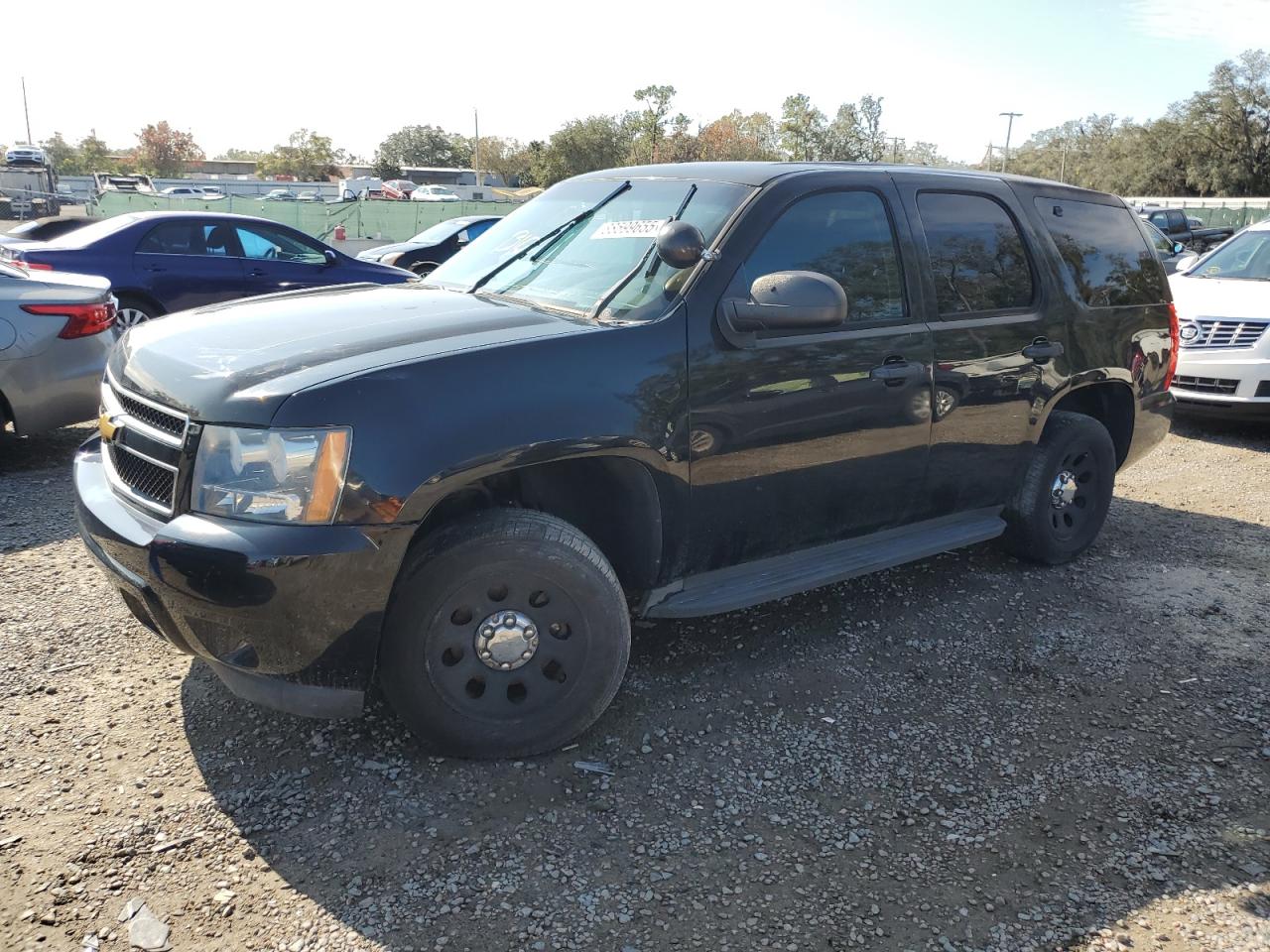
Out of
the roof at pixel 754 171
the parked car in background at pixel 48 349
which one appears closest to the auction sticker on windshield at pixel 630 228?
the roof at pixel 754 171

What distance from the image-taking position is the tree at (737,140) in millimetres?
63531

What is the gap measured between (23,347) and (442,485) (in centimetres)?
438

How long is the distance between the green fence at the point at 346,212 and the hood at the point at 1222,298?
22.6 m

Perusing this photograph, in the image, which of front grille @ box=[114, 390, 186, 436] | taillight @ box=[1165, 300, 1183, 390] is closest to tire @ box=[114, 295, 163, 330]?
front grille @ box=[114, 390, 186, 436]

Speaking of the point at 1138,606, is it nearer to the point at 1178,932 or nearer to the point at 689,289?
the point at 1178,932

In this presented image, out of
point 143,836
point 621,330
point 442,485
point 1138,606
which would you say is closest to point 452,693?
point 442,485

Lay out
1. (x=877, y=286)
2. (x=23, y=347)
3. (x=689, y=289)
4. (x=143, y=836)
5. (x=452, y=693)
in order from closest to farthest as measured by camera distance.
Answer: (x=143, y=836), (x=452, y=693), (x=689, y=289), (x=877, y=286), (x=23, y=347)

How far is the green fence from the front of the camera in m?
28.8

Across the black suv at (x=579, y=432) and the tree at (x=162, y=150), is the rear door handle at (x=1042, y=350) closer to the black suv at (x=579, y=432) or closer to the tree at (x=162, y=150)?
the black suv at (x=579, y=432)

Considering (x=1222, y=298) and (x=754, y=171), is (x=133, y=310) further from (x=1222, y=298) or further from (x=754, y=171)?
(x=1222, y=298)

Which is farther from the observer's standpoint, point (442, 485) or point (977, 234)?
point (977, 234)

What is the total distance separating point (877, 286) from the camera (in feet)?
12.5

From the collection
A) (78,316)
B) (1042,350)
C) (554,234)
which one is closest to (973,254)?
(1042,350)

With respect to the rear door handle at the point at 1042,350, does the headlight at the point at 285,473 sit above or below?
below
